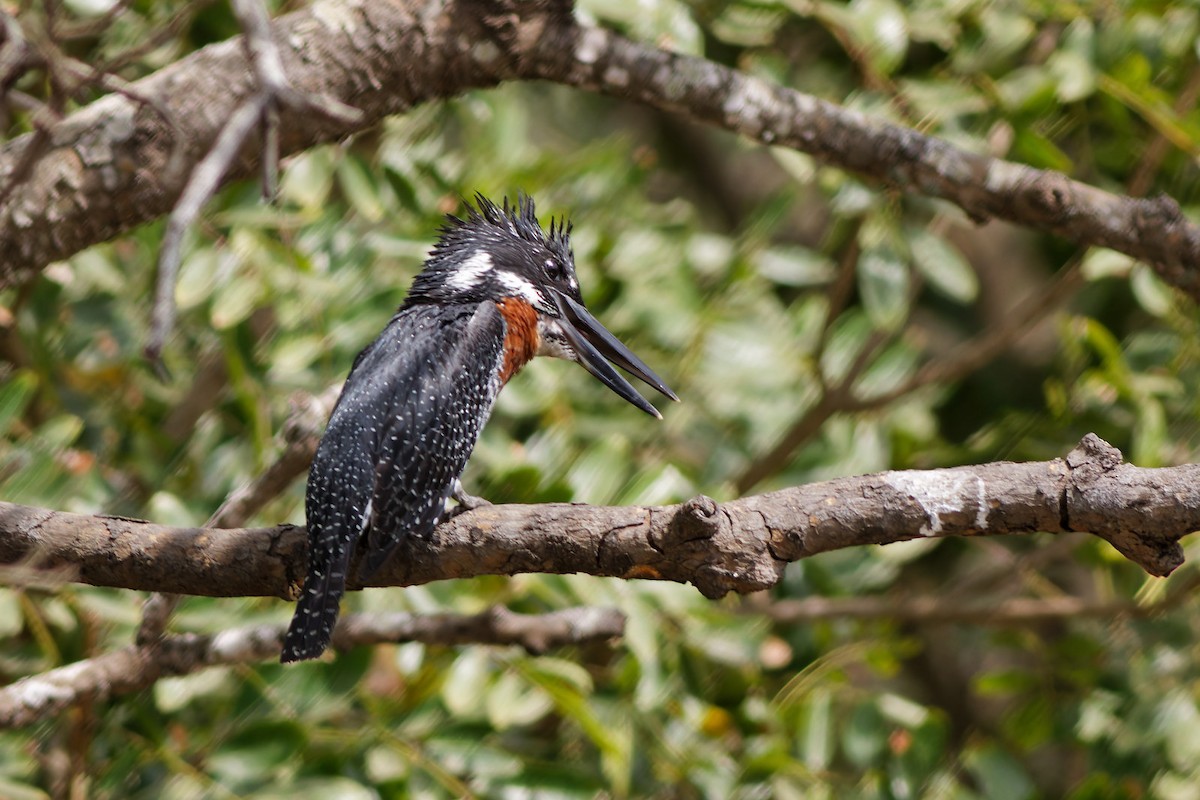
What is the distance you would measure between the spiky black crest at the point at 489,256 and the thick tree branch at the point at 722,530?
0.78 m

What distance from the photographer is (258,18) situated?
1.45 metres

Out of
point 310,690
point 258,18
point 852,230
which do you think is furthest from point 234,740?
point 852,230

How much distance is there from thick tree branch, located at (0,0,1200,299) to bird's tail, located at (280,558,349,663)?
2.30ft

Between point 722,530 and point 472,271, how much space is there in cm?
115

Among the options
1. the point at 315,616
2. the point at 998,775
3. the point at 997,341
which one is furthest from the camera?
the point at 997,341

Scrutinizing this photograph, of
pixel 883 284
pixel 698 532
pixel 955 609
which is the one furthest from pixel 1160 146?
pixel 698 532

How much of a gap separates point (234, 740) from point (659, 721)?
935mm

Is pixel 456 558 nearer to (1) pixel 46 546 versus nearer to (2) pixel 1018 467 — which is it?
(1) pixel 46 546

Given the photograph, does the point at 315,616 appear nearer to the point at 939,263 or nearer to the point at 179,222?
the point at 179,222

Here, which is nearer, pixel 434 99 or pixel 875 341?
pixel 434 99

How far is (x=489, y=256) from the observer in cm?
274

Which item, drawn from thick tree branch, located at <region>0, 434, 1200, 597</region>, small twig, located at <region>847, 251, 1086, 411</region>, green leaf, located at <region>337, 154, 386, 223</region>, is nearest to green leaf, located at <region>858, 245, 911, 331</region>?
small twig, located at <region>847, 251, 1086, 411</region>

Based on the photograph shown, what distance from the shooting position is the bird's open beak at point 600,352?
2.60 meters

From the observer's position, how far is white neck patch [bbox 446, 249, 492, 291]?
8.77 feet
